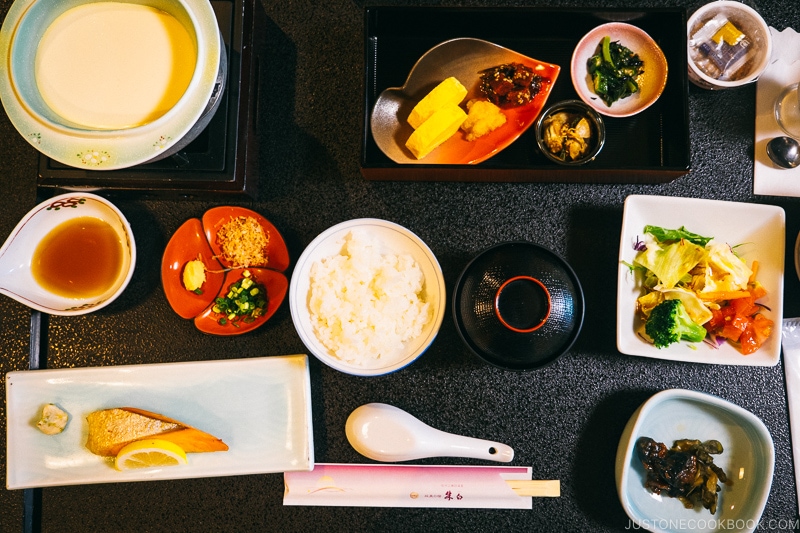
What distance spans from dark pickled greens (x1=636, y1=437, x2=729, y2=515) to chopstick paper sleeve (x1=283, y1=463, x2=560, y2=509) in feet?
1.10

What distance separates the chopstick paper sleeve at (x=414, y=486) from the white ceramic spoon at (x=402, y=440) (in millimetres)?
75

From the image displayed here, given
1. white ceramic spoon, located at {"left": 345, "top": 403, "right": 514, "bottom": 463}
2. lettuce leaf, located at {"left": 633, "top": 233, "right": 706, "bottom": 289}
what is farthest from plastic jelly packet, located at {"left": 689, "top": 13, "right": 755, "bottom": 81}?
white ceramic spoon, located at {"left": 345, "top": 403, "right": 514, "bottom": 463}

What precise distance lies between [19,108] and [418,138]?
3.77 feet

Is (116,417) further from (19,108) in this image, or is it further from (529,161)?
(529,161)

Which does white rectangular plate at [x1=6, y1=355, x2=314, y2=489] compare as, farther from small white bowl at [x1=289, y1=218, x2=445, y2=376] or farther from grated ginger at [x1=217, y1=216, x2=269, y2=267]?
grated ginger at [x1=217, y1=216, x2=269, y2=267]

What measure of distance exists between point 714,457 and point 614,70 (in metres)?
1.42

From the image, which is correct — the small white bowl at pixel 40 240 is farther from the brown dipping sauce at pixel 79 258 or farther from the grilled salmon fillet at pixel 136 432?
the grilled salmon fillet at pixel 136 432

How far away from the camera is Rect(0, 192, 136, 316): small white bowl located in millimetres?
1712

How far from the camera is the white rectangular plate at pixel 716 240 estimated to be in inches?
67.0

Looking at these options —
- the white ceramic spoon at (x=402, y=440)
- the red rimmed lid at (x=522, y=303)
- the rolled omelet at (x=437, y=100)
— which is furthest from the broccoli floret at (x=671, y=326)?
the rolled omelet at (x=437, y=100)

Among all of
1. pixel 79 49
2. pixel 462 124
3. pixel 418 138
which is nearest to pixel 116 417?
pixel 79 49

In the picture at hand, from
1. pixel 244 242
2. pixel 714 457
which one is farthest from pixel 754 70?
pixel 244 242

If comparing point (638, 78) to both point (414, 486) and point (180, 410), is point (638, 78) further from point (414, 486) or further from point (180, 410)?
point (180, 410)

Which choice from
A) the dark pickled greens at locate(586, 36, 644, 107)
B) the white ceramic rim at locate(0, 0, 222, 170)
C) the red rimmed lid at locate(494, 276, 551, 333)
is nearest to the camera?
the white ceramic rim at locate(0, 0, 222, 170)
